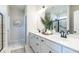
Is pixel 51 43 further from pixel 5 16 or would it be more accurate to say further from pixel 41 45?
pixel 5 16

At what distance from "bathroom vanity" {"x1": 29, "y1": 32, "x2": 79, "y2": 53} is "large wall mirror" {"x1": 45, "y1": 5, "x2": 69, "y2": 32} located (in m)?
0.13

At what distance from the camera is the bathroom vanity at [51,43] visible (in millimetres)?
1235

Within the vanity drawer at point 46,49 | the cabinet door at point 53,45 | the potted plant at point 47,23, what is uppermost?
the potted plant at point 47,23

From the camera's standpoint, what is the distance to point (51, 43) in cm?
134

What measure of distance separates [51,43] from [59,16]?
37 cm

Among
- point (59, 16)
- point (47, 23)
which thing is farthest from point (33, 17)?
point (59, 16)

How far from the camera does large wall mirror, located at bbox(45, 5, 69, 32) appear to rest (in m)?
1.39

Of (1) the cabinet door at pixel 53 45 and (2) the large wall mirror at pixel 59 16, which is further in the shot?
(2) the large wall mirror at pixel 59 16

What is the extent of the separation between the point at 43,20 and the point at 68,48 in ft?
1.51

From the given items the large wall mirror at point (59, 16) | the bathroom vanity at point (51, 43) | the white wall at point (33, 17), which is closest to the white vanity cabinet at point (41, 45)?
the bathroom vanity at point (51, 43)

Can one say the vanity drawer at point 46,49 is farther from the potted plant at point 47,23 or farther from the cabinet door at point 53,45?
the potted plant at point 47,23

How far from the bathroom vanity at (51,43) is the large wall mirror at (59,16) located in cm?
13
